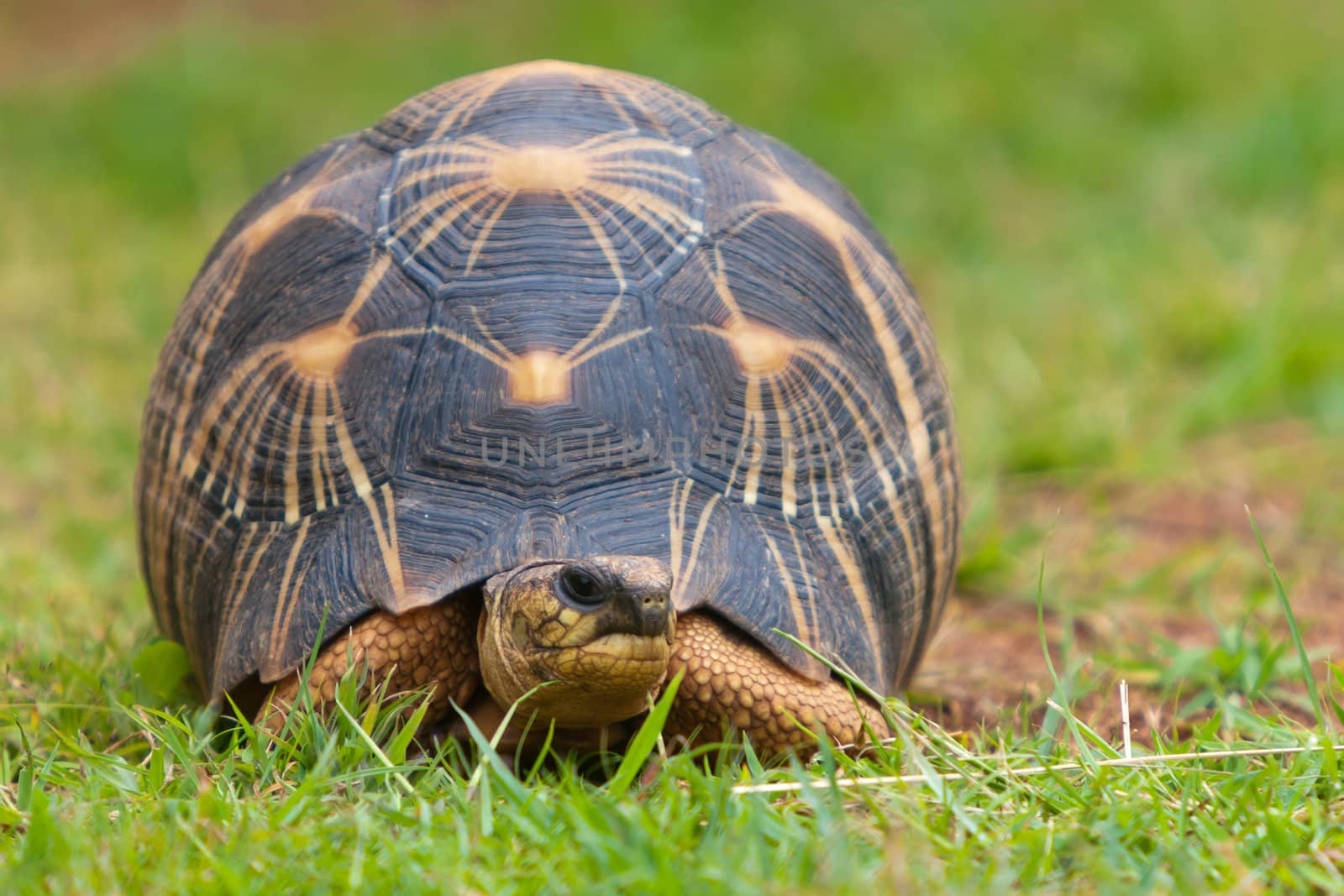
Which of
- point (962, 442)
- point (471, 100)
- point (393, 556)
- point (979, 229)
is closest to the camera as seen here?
point (393, 556)

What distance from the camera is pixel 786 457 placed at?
2252 mm

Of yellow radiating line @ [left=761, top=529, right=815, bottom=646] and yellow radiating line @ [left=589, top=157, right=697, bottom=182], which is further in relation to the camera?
yellow radiating line @ [left=589, top=157, right=697, bottom=182]

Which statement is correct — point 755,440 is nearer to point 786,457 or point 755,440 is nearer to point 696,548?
point 786,457

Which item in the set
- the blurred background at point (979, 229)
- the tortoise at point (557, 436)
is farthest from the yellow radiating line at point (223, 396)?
the blurred background at point (979, 229)

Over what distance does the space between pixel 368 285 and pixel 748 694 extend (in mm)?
892

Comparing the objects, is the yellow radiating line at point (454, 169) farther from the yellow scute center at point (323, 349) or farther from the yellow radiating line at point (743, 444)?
the yellow radiating line at point (743, 444)

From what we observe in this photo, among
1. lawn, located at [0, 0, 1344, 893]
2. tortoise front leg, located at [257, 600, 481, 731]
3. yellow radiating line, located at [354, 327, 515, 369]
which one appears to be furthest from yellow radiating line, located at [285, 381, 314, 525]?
lawn, located at [0, 0, 1344, 893]

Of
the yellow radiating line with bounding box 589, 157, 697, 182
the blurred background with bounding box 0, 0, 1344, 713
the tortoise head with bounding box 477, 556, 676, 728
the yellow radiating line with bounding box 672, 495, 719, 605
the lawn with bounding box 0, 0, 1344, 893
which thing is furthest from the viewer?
the blurred background with bounding box 0, 0, 1344, 713

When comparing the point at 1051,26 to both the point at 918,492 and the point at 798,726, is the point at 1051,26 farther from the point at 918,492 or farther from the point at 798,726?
the point at 798,726

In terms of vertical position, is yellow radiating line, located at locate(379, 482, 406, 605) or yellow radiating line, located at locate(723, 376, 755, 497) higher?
yellow radiating line, located at locate(723, 376, 755, 497)

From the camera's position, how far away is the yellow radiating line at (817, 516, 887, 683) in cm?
227

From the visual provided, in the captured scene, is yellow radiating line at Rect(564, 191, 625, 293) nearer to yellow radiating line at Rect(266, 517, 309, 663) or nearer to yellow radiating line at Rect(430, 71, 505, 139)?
yellow radiating line at Rect(430, 71, 505, 139)

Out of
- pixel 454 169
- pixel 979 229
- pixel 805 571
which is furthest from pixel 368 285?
pixel 979 229

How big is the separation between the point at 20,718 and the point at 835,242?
161 centimetres
